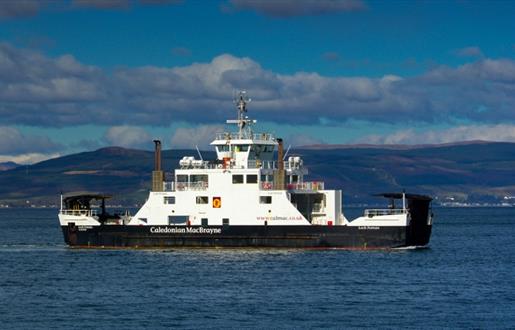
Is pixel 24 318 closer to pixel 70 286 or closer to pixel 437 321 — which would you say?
pixel 70 286

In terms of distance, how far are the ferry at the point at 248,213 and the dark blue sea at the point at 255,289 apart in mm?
1070

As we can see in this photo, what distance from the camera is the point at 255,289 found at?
50.3 meters

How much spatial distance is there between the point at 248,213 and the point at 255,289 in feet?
56.4

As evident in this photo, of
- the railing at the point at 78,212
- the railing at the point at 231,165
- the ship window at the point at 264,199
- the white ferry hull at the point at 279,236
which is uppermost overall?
the railing at the point at 231,165

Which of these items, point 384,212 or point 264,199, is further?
point 384,212

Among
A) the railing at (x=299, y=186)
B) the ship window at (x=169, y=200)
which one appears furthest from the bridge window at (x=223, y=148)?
the ship window at (x=169, y=200)

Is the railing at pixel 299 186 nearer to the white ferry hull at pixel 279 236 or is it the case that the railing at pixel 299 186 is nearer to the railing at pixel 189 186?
the white ferry hull at pixel 279 236

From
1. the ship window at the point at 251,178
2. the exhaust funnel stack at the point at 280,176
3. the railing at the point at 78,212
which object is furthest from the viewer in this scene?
the railing at the point at 78,212

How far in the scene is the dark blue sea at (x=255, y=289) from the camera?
137 ft

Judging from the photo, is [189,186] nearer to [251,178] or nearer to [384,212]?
[251,178]

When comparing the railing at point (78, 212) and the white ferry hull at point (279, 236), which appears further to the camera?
the railing at point (78, 212)

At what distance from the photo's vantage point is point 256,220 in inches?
2643

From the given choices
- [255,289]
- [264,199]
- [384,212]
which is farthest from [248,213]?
[255,289]

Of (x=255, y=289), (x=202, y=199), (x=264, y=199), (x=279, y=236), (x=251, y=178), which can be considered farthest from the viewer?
(x=202, y=199)
